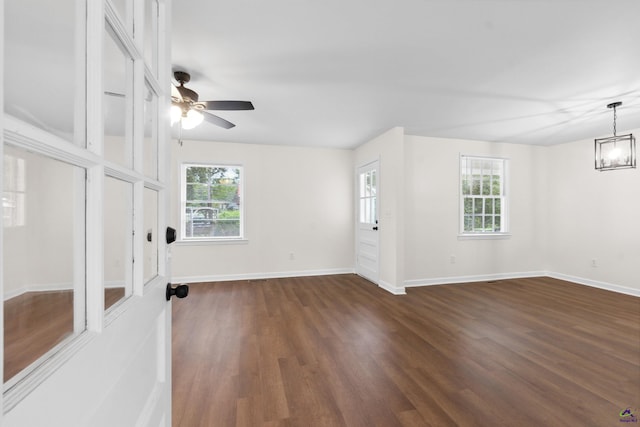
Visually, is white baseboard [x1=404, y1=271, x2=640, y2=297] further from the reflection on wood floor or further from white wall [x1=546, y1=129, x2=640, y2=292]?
the reflection on wood floor

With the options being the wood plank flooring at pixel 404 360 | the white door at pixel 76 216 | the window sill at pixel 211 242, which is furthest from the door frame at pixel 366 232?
the white door at pixel 76 216

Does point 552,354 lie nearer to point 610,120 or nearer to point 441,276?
point 441,276

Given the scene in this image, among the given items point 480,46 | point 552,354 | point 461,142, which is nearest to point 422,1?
point 480,46

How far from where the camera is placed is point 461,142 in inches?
190

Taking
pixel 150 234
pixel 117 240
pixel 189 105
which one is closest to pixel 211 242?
pixel 189 105

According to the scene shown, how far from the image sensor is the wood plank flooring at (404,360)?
167 cm

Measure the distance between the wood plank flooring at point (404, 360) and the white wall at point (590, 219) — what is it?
71 cm

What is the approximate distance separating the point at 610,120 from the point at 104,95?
5.49m

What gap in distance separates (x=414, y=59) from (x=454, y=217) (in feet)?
10.4

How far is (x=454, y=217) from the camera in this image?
187 inches

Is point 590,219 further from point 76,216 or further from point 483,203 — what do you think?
point 76,216

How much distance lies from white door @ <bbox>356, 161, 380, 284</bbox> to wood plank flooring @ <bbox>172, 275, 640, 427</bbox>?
993 millimetres

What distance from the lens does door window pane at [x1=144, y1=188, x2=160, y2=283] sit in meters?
0.80

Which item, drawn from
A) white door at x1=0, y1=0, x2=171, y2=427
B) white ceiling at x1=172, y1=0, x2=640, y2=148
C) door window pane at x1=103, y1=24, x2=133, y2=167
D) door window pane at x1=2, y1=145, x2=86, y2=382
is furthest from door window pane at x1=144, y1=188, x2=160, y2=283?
white ceiling at x1=172, y1=0, x2=640, y2=148
